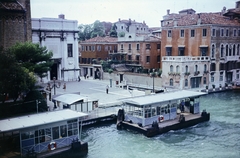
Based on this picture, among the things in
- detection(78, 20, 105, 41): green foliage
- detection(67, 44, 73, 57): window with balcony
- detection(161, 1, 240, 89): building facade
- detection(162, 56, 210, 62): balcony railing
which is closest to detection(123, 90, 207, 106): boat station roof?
detection(162, 56, 210, 62): balcony railing

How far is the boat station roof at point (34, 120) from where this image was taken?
13.5 metres

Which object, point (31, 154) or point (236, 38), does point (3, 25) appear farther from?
point (236, 38)

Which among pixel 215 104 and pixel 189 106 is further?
pixel 215 104

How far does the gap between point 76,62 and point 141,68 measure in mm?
9459

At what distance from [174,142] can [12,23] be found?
17707mm

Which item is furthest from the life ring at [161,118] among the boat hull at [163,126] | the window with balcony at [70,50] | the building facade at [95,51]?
the building facade at [95,51]

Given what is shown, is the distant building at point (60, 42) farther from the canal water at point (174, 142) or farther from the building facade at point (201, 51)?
the canal water at point (174, 142)

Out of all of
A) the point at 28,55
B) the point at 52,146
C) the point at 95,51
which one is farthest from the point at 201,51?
the point at 52,146

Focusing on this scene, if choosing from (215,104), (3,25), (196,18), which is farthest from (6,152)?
(196,18)

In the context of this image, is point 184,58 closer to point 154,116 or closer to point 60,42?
point 154,116

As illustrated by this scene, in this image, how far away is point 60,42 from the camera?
125 ft

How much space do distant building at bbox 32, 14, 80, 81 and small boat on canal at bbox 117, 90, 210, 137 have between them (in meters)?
19.4

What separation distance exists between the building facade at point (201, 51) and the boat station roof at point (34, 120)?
1972 centimetres

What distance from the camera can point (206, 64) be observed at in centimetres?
3462
